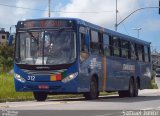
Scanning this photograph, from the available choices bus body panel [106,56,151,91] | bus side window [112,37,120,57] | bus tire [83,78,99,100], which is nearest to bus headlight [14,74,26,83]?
bus tire [83,78,99,100]

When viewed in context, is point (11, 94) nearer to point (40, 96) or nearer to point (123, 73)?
point (40, 96)

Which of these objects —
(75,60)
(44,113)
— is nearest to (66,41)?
(75,60)

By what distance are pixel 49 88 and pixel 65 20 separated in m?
2.89

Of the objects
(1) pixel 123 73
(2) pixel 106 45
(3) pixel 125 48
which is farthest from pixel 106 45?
(1) pixel 123 73

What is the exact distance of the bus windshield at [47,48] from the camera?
22.1 meters

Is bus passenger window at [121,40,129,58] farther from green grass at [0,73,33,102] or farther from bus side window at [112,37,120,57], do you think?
green grass at [0,73,33,102]

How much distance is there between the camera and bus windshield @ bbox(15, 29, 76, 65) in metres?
22.1

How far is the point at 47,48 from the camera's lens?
22.2 meters

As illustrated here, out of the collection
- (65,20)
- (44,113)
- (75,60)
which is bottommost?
(44,113)

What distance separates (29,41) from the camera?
74.2 feet

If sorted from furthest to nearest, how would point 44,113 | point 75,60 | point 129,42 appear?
point 129,42
point 75,60
point 44,113

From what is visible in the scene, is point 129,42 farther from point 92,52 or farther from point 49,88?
point 49,88

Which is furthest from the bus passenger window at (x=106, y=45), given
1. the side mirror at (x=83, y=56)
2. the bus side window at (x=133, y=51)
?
the bus side window at (x=133, y=51)

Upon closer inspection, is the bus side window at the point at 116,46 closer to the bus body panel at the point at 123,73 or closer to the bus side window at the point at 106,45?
the bus body panel at the point at 123,73
